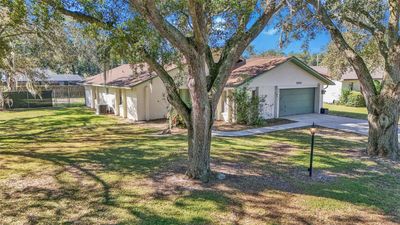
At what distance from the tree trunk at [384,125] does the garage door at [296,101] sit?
9.53m

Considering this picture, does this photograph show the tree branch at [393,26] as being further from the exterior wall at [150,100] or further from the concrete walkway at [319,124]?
the exterior wall at [150,100]

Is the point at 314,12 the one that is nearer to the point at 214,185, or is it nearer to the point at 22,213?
the point at 214,185

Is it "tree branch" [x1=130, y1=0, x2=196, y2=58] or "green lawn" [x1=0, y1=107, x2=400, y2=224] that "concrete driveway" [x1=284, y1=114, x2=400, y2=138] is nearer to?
"green lawn" [x1=0, y1=107, x2=400, y2=224]

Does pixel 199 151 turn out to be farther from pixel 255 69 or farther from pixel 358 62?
pixel 255 69

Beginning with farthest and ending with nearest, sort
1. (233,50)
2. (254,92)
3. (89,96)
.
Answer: (89,96)
(254,92)
(233,50)

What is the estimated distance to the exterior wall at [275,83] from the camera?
17125 millimetres

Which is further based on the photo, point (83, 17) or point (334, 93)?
point (334, 93)

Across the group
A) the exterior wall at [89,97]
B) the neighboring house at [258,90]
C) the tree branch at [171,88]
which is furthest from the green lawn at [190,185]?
the exterior wall at [89,97]

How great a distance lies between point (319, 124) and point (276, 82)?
11.9ft

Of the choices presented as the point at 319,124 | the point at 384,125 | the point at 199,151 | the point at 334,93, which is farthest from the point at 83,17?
the point at 334,93

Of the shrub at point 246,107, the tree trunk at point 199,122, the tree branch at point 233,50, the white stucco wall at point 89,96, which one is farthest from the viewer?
the white stucco wall at point 89,96

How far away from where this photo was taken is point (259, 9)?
24.1 feet

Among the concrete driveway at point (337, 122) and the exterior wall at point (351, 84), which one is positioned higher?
the exterior wall at point (351, 84)

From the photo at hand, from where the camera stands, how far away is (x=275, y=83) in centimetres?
1783
